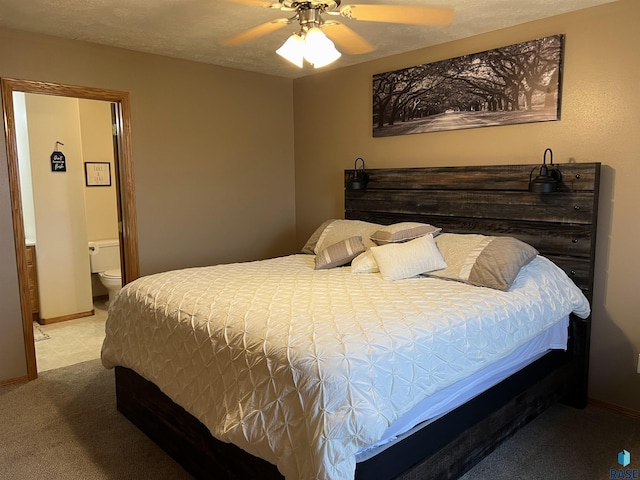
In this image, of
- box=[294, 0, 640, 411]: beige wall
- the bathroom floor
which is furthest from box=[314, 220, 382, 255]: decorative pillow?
the bathroom floor

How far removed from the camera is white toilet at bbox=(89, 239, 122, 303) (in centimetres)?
509

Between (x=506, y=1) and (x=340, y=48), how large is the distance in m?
1.28

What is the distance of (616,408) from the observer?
9.64 feet

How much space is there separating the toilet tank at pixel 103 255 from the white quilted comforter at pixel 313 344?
265 cm

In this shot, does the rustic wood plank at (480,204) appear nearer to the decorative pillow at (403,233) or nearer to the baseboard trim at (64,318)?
the decorative pillow at (403,233)

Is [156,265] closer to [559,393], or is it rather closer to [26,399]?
[26,399]

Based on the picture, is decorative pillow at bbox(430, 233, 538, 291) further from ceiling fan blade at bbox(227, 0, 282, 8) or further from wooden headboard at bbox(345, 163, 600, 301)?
ceiling fan blade at bbox(227, 0, 282, 8)

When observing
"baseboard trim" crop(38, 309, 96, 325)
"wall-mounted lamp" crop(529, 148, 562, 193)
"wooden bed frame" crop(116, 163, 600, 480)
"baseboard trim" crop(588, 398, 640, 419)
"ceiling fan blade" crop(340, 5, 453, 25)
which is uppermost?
"ceiling fan blade" crop(340, 5, 453, 25)

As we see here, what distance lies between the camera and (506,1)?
269 centimetres

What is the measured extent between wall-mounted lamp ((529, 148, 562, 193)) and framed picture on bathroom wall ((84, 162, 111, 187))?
4589mm

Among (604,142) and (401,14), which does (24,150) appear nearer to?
A: (401,14)

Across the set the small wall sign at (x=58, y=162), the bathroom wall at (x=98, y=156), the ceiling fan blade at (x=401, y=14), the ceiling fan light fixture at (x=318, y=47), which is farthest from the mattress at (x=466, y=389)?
the bathroom wall at (x=98, y=156)

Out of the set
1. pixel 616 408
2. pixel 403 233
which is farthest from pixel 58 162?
pixel 616 408

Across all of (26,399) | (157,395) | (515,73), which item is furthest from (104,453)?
(515,73)
